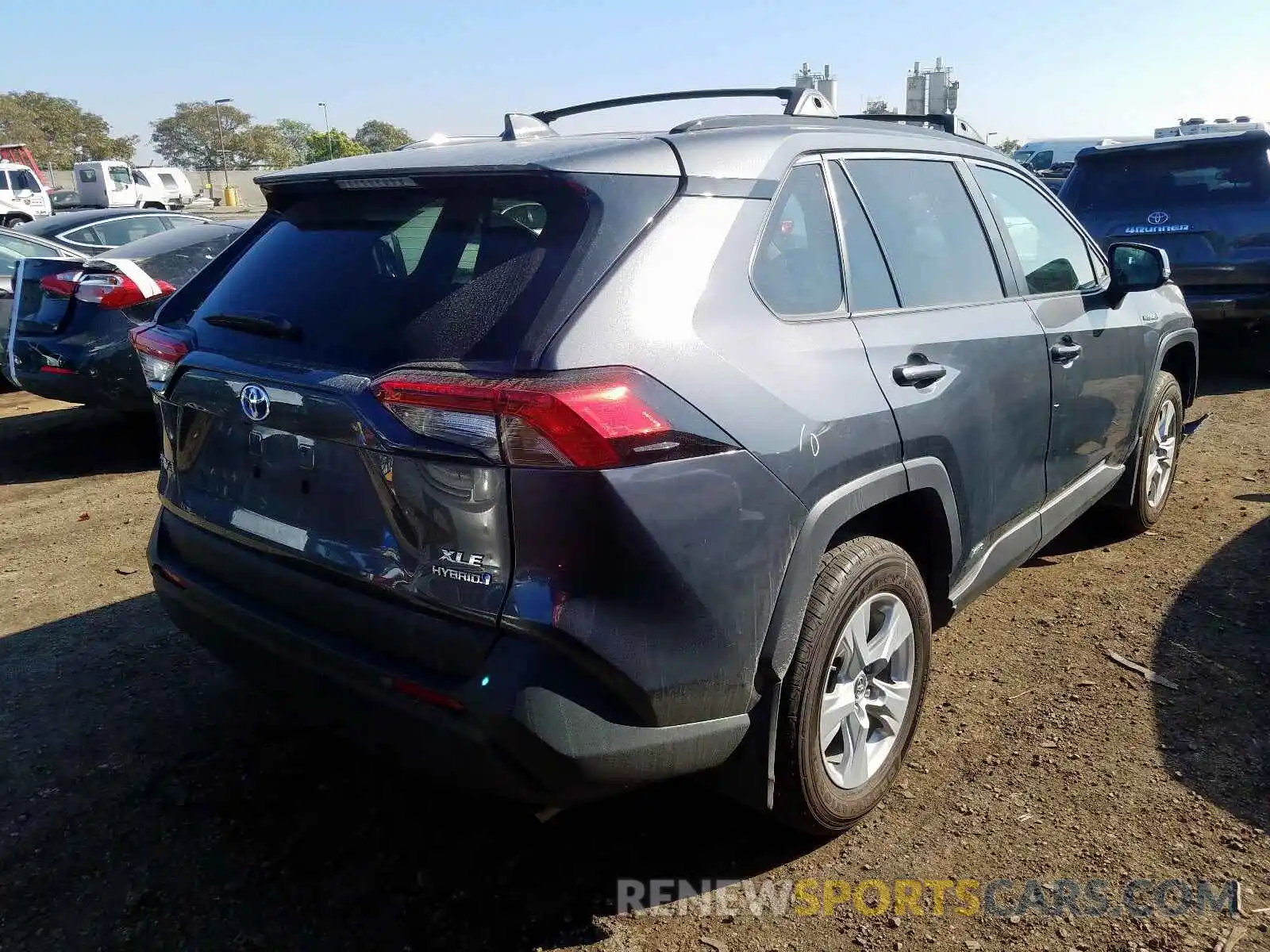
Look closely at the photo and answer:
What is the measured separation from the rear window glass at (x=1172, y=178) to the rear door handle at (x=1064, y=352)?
17.1 ft

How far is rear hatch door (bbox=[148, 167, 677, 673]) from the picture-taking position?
1.97 meters

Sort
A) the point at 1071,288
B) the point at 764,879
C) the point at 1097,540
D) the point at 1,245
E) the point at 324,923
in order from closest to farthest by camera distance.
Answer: the point at 324,923, the point at 764,879, the point at 1071,288, the point at 1097,540, the point at 1,245

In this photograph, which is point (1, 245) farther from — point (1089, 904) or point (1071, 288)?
point (1089, 904)

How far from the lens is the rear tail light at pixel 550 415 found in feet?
6.19

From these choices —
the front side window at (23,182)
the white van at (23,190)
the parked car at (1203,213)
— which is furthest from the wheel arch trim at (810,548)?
the front side window at (23,182)

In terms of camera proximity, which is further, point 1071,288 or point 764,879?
point 1071,288

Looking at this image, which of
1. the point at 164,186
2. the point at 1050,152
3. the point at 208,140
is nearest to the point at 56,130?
the point at 208,140

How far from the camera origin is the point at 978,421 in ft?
9.68

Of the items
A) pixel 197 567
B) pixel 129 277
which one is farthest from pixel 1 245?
pixel 197 567

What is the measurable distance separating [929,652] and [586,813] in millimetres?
1075

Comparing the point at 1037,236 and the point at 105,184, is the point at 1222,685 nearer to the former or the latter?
the point at 1037,236

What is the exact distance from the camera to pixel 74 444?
23.3 feet

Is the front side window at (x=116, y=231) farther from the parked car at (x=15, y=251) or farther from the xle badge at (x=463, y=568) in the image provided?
the xle badge at (x=463, y=568)

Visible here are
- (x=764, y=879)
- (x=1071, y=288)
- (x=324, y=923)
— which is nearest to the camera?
(x=324, y=923)
